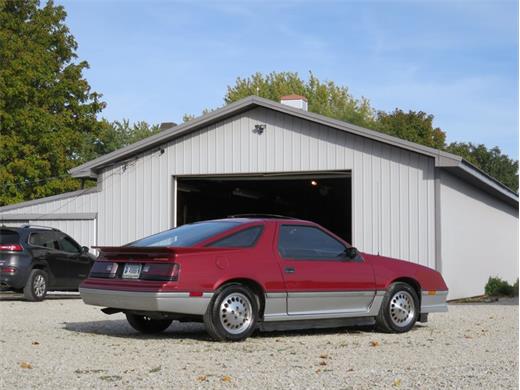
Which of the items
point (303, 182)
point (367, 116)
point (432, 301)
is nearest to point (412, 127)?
point (367, 116)

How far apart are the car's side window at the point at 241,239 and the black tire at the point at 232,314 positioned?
544 mm

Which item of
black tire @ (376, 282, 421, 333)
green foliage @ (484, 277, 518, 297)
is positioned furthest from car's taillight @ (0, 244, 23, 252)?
green foliage @ (484, 277, 518, 297)

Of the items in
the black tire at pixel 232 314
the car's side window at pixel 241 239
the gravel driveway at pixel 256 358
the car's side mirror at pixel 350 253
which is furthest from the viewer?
the car's side mirror at pixel 350 253

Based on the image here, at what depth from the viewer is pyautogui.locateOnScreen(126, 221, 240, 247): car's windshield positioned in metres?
11.2

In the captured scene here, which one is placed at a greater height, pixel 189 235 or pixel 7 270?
pixel 189 235

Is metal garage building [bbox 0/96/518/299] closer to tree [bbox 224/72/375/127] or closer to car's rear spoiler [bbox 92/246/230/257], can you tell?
car's rear spoiler [bbox 92/246/230/257]

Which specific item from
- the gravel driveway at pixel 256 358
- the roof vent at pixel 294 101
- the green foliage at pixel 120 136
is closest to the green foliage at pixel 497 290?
the roof vent at pixel 294 101

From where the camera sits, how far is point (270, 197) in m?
32.2

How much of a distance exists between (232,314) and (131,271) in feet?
4.37

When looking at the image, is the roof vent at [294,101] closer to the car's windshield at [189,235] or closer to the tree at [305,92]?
the car's windshield at [189,235]

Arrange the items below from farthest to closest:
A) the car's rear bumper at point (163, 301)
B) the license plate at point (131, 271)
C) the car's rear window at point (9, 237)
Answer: the car's rear window at point (9, 237), the license plate at point (131, 271), the car's rear bumper at point (163, 301)

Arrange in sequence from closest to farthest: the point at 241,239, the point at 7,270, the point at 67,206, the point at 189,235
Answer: the point at 241,239 → the point at 189,235 → the point at 7,270 → the point at 67,206

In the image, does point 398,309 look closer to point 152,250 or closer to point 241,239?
point 241,239

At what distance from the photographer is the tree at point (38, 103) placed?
119 ft
